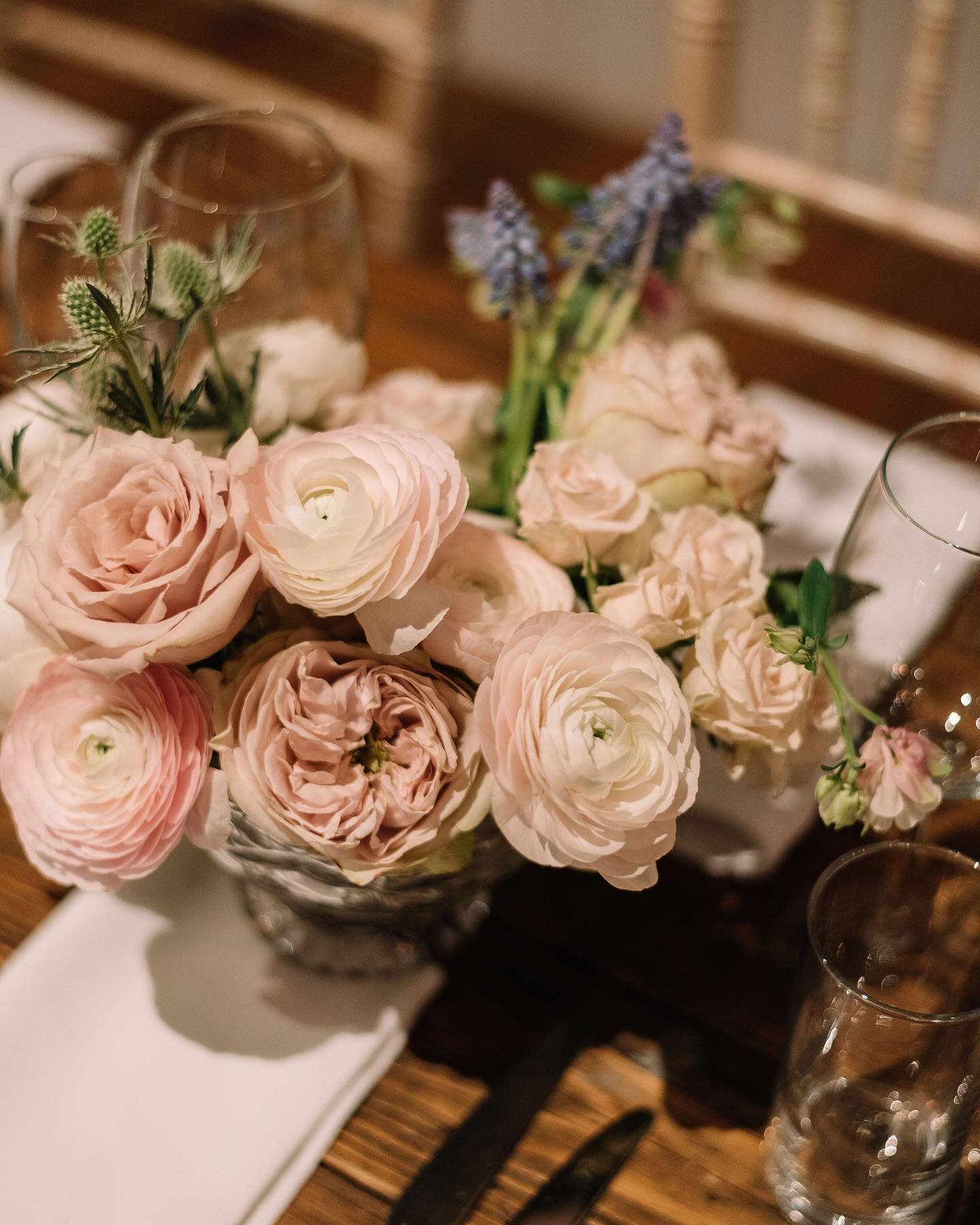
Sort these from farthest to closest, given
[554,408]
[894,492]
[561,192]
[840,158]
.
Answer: [840,158], [561,192], [554,408], [894,492]

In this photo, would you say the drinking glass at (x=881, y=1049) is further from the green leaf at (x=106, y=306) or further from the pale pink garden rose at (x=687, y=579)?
the green leaf at (x=106, y=306)

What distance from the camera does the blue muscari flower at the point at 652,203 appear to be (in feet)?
2.13

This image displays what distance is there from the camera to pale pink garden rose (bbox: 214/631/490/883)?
0.46 m

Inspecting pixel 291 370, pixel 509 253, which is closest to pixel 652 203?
pixel 509 253

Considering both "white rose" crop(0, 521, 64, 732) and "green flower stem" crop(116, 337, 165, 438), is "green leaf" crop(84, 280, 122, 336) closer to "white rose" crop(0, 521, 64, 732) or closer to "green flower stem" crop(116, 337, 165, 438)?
"green flower stem" crop(116, 337, 165, 438)

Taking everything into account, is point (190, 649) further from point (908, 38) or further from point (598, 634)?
point (908, 38)

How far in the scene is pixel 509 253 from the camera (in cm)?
64

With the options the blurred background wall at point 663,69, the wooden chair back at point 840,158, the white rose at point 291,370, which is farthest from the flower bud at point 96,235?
the blurred background wall at point 663,69

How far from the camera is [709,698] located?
51 cm

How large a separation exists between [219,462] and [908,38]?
2.28 m

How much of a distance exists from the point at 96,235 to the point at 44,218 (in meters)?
0.25

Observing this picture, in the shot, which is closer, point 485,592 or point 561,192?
point 485,592

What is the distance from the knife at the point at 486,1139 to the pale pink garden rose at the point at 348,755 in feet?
0.53

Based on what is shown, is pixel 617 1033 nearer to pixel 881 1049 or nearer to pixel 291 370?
pixel 881 1049
